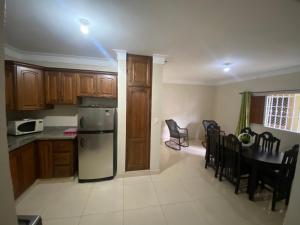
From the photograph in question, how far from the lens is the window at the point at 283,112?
136 inches

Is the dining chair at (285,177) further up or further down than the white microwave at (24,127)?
further down

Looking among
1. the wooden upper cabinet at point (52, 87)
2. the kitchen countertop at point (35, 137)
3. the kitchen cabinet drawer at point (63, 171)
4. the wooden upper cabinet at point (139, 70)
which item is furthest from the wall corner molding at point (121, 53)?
the kitchen cabinet drawer at point (63, 171)

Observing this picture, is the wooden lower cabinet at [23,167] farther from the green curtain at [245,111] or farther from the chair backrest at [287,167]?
the green curtain at [245,111]

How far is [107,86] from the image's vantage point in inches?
119

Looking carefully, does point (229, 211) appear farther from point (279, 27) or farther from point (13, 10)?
point (13, 10)

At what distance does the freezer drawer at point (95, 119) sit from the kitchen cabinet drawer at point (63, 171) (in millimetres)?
811

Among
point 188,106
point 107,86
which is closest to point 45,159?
point 107,86

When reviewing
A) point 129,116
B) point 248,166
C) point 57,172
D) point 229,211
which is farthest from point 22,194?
point 248,166

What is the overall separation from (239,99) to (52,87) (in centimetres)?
539

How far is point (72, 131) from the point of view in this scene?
2781 millimetres

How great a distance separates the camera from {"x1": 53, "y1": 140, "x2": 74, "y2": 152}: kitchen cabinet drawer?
2.58 metres

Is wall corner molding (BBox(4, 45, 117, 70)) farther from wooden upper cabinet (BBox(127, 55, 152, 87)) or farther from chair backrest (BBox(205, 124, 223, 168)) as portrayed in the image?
chair backrest (BBox(205, 124, 223, 168))

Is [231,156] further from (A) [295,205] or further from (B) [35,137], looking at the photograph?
(B) [35,137]

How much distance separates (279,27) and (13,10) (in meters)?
3.08
